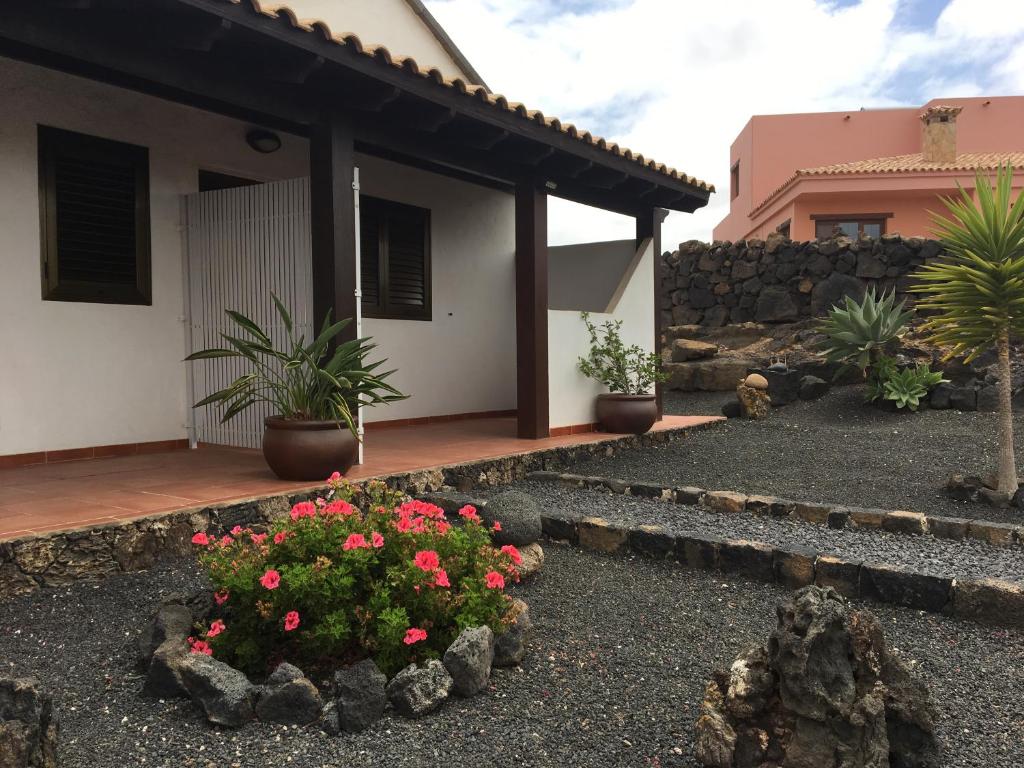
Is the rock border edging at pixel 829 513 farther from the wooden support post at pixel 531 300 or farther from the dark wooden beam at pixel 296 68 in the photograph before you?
the dark wooden beam at pixel 296 68

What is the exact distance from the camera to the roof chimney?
64.2 feet

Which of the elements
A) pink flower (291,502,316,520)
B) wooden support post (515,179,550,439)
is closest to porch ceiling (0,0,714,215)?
wooden support post (515,179,550,439)

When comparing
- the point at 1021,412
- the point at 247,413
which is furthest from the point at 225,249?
the point at 1021,412

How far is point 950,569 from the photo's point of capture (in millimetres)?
3672

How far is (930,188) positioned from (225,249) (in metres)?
17.4

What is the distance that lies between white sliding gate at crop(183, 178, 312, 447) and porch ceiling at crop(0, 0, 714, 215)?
2.23ft

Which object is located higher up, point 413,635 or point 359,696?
point 413,635

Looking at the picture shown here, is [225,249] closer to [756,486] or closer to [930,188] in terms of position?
[756,486]

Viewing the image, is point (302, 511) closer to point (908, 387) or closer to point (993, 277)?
point (993, 277)

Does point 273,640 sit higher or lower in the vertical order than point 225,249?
lower

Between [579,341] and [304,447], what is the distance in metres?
3.93

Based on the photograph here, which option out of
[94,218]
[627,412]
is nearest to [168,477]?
[94,218]

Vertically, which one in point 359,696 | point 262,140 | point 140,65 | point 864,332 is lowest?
point 359,696

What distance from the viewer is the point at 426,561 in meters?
2.68
